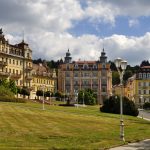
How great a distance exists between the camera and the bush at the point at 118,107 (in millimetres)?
77062

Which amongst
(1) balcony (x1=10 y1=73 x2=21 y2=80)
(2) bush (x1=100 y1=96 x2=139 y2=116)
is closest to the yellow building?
(1) balcony (x1=10 y1=73 x2=21 y2=80)

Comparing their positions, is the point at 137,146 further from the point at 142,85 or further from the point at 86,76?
the point at 142,85

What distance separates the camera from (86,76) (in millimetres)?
176625

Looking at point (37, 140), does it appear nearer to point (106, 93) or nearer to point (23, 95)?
point (23, 95)

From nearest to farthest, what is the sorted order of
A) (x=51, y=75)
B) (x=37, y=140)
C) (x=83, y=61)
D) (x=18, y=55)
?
1. (x=37, y=140)
2. (x=18, y=55)
3. (x=51, y=75)
4. (x=83, y=61)

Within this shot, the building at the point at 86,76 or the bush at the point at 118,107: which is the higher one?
the building at the point at 86,76

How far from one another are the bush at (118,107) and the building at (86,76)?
308 ft

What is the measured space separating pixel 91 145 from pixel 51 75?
142554mm

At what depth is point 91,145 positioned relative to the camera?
85.1 ft

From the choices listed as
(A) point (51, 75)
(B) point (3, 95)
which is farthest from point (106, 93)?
(B) point (3, 95)

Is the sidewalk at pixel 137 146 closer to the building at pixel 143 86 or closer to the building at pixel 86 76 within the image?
the building at pixel 86 76

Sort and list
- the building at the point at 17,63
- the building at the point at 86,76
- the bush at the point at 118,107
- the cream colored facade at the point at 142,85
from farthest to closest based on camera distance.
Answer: the cream colored facade at the point at 142,85
the building at the point at 86,76
the building at the point at 17,63
the bush at the point at 118,107

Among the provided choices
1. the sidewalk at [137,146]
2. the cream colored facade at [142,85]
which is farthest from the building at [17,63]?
the sidewalk at [137,146]

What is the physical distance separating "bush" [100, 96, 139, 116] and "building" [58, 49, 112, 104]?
9373 centimetres
